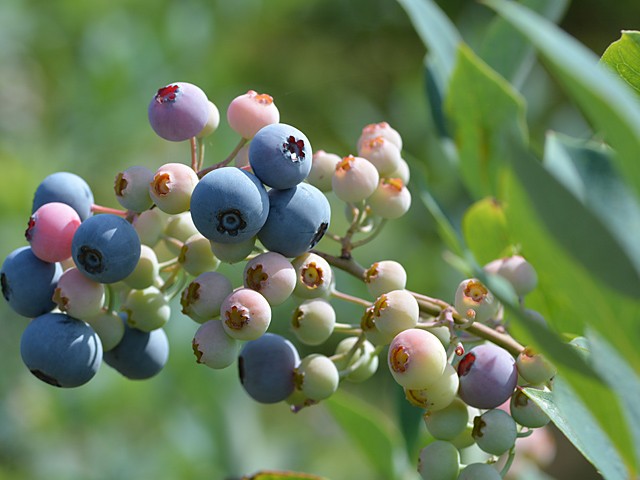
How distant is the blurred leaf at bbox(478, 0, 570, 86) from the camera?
91 centimetres

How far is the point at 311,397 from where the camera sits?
71 centimetres

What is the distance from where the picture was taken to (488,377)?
24.6 inches

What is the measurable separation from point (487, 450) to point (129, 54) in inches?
81.6

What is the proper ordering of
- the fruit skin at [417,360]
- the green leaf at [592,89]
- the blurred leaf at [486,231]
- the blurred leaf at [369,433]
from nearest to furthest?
the green leaf at [592,89]
the fruit skin at [417,360]
the blurred leaf at [486,231]
the blurred leaf at [369,433]

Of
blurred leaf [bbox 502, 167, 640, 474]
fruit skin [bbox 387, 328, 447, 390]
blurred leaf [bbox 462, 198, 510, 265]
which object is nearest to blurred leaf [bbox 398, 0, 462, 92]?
blurred leaf [bbox 462, 198, 510, 265]

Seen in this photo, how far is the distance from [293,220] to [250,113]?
0.12 meters

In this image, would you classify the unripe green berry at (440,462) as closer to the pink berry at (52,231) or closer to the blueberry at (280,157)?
the blueberry at (280,157)

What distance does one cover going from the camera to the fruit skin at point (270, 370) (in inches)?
29.0

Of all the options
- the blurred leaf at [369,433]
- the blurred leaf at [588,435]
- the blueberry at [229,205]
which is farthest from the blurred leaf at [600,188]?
the blurred leaf at [369,433]

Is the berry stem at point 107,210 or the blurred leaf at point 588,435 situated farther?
the berry stem at point 107,210

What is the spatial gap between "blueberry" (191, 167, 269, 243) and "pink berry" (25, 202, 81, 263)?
0.45 ft

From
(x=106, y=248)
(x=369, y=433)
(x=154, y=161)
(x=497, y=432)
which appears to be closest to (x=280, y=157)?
(x=106, y=248)

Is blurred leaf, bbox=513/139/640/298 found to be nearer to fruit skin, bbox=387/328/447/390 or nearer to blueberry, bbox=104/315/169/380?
fruit skin, bbox=387/328/447/390

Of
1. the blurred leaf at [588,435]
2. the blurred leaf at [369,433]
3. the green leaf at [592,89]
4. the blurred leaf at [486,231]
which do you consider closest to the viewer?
the green leaf at [592,89]
